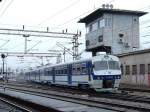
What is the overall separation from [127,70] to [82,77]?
61.0 ft

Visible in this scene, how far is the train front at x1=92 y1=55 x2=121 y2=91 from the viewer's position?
31.0 m

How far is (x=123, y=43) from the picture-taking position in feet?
209

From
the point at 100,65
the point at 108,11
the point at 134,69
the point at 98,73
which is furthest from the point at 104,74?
the point at 108,11

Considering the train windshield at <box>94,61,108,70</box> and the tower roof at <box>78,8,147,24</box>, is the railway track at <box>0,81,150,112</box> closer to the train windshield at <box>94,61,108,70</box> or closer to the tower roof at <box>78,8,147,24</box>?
the train windshield at <box>94,61,108,70</box>

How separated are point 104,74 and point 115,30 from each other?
3199 cm

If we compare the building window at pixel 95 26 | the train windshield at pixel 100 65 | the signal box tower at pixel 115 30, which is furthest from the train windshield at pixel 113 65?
the building window at pixel 95 26

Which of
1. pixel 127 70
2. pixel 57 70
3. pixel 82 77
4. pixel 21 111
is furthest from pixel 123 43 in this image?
pixel 21 111

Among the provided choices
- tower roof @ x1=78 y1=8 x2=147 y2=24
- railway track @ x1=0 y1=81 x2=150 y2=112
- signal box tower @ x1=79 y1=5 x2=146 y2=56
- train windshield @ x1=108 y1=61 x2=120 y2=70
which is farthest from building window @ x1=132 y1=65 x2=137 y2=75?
railway track @ x1=0 y1=81 x2=150 y2=112

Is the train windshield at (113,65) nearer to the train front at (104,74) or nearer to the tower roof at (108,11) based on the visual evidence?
the train front at (104,74)

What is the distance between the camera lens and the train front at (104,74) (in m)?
31.0

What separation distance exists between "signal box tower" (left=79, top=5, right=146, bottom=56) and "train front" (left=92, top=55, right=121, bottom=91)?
1163 inches

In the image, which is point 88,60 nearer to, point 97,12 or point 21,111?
point 21,111

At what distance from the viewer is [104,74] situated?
1232 inches

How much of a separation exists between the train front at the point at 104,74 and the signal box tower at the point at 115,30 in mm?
29528
